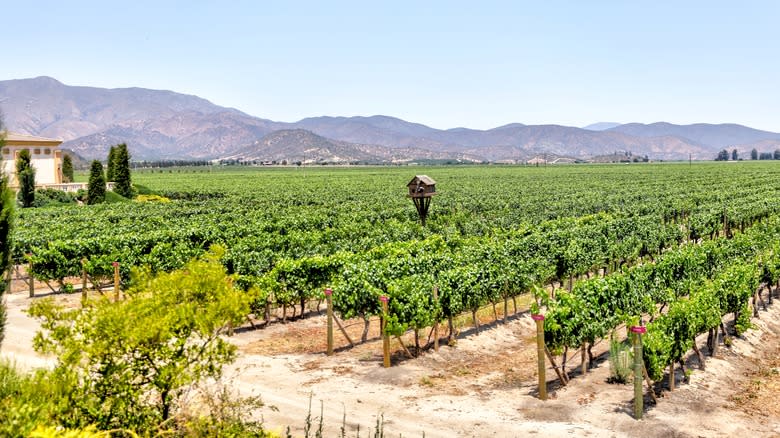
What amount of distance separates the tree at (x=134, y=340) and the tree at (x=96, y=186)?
4975 cm

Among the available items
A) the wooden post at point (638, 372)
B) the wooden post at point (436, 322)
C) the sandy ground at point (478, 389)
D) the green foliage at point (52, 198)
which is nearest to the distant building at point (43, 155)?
the green foliage at point (52, 198)

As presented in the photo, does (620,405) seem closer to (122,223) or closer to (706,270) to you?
(706,270)

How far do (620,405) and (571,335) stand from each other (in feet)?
5.61

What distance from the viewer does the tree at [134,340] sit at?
6.73 meters

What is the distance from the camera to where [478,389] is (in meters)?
13.0

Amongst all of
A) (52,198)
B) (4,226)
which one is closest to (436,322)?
(4,226)

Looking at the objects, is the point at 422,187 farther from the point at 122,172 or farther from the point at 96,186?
the point at 122,172

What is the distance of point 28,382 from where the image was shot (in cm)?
601

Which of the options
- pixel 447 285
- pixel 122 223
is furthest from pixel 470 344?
pixel 122 223

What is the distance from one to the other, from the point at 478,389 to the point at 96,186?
49.1 m

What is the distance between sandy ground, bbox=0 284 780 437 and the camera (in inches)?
429

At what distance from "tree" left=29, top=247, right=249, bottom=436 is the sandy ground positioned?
3.69 meters

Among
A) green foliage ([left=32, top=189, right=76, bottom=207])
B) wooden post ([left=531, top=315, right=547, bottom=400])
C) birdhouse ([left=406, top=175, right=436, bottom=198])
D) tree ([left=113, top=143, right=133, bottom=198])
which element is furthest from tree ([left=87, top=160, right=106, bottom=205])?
wooden post ([left=531, top=315, right=547, bottom=400])

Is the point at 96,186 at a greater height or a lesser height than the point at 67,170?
lesser
